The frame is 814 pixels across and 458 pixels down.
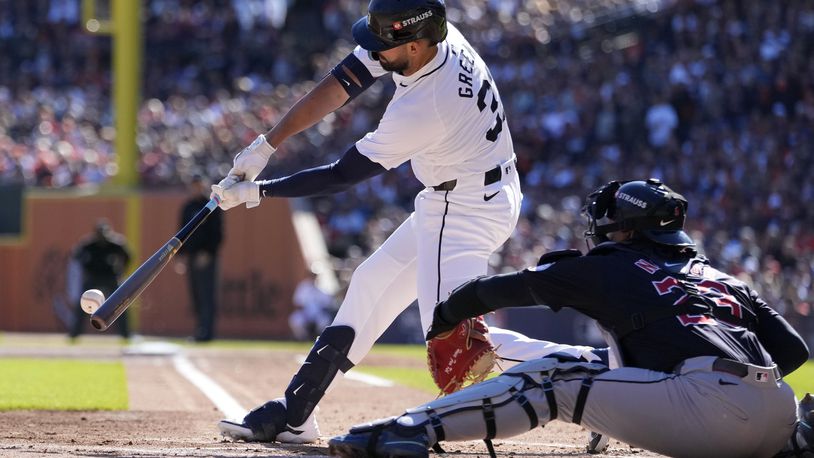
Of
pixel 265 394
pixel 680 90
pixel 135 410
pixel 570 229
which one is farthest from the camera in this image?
pixel 680 90

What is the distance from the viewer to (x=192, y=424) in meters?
6.81

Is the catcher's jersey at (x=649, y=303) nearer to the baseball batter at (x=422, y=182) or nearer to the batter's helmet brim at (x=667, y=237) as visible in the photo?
the batter's helmet brim at (x=667, y=237)

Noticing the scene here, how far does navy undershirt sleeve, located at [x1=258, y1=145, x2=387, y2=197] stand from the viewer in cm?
565

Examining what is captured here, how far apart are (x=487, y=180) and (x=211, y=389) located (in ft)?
13.6

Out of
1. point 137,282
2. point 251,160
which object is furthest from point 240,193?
point 137,282

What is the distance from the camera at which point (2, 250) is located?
851 inches

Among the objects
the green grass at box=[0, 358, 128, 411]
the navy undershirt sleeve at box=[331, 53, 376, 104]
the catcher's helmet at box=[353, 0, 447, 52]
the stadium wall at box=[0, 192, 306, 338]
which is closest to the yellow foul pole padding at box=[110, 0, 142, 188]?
the stadium wall at box=[0, 192, 306, 338]

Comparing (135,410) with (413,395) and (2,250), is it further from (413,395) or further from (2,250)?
(2,250)

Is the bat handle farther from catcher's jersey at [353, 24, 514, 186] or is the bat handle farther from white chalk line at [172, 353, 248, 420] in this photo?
white chalk line at [172, 353, 248, 420]

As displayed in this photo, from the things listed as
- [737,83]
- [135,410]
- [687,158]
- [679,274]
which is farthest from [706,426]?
[737,83]

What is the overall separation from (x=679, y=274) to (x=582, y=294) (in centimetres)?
37

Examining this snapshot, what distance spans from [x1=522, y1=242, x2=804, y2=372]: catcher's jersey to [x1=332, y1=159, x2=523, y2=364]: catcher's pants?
0.97 m

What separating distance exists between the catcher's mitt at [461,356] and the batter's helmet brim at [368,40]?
1.27m

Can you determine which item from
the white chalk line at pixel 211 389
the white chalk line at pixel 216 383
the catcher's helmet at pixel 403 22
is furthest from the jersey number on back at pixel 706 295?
the white chalk line at pixel 216 383
